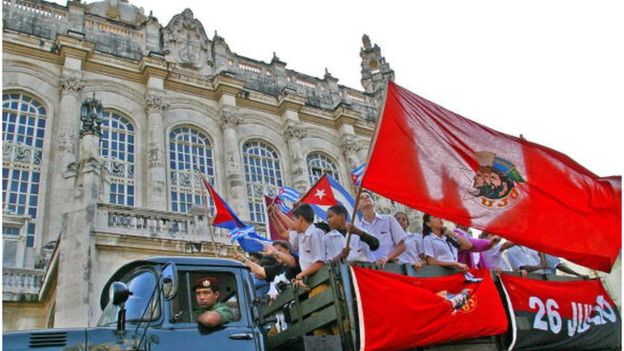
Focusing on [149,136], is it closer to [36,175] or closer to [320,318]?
[36,175]

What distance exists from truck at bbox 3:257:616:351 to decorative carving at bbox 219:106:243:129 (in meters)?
16.3

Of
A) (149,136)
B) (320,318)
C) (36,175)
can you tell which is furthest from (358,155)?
(320,318)

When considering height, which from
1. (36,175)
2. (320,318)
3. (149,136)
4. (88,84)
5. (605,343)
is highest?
(88,84)

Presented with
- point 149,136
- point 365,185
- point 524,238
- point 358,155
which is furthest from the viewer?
point 358,155

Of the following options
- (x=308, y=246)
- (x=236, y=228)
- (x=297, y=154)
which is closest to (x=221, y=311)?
(x=308, y=246)

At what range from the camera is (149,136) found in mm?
18953

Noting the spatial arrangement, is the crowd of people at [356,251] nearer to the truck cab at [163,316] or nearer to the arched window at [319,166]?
the truck cab at [163,316]

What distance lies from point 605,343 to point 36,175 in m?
16.3

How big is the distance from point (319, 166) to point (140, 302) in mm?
18928

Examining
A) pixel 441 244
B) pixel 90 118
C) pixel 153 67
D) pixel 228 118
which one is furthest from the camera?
pixel 228 118

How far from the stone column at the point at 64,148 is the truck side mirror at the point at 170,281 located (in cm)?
1231

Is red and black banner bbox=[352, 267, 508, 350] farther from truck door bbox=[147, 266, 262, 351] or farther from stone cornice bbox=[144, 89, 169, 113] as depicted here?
stone cornice bbox=[144, 89, 169, 113]

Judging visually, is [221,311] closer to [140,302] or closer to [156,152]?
[140,302]

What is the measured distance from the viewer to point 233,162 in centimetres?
2016
